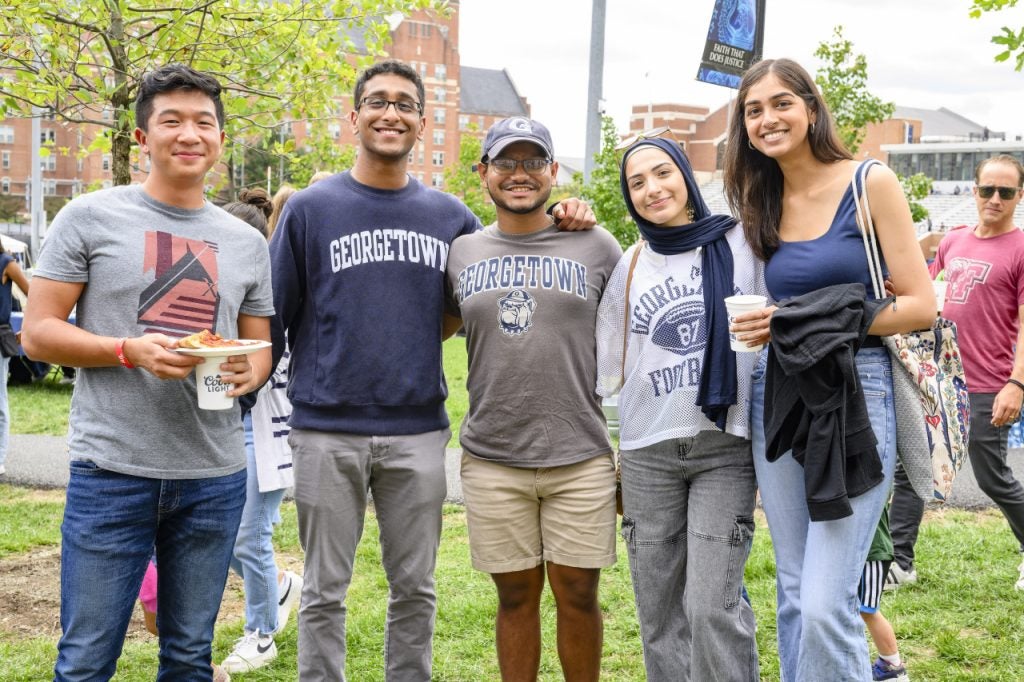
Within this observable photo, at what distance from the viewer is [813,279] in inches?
124

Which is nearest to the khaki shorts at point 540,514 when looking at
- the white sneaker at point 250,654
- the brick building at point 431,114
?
the white sneaker at point 250,654

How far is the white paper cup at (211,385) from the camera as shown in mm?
3000

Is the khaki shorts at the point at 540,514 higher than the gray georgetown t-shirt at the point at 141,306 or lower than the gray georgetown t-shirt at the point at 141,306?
lower

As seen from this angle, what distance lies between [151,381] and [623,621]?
3.12 meters

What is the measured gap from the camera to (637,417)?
3541mm

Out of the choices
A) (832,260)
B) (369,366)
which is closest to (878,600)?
(832,260)

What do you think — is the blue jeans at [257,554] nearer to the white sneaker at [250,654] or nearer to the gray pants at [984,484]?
the white sneaker at [250,654]

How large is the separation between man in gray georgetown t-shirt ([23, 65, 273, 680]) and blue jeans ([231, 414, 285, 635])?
1.32 m

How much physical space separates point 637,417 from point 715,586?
65 centimetres

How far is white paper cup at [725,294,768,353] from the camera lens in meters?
3.06

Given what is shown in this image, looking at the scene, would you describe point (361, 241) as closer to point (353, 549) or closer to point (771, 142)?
point (353, 549)

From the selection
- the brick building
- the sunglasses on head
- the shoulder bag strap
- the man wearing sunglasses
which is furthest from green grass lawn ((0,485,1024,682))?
the brick building

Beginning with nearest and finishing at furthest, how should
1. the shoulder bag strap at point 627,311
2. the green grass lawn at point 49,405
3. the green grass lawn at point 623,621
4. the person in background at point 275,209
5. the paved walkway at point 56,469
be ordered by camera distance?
1. the shoulder bag strap at point 627,311
2. the green grass lawn at point 623,621
3. the person in background at point 275,209
4. the paved walkway at point 56,469
5. the green grass lawn at point 49,405

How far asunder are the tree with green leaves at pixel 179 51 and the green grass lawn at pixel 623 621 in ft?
9.35
